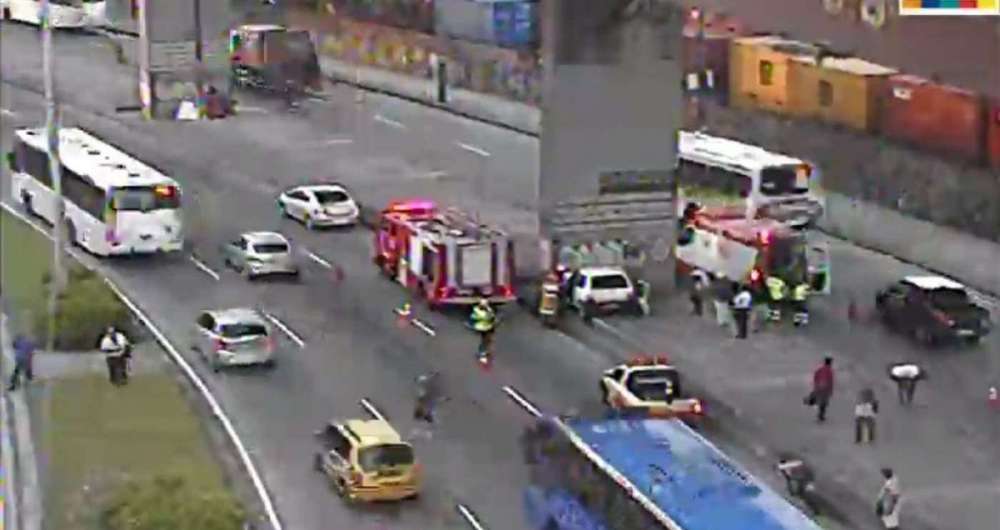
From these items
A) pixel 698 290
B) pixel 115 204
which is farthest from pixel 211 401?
pixel 115 204

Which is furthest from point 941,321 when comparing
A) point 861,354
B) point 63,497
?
point 63,497

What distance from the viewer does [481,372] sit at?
3366 centimetres

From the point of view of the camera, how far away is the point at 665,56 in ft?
131

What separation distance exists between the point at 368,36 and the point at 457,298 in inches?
1247

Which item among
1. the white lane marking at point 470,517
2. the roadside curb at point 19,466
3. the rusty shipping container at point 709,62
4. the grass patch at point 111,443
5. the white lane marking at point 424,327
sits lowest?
the white lane marking at point 470,517

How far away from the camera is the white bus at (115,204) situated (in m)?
41.9

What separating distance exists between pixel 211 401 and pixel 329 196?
1475 centimetres

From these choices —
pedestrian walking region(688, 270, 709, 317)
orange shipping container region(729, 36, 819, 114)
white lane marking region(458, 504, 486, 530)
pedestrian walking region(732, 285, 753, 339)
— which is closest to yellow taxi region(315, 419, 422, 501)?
white lane marking region(458, 504, 486, 530)

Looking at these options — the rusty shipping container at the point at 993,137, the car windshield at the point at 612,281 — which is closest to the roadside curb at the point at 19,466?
the car windshield at the point at 612,281

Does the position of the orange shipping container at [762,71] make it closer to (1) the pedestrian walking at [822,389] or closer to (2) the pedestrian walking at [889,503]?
(1) the pedestrian walking at [822,389]

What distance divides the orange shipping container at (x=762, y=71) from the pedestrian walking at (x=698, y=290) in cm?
1364

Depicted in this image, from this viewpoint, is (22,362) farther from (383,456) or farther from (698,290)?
(698,290)

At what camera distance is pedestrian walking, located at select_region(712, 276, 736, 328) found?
122ft

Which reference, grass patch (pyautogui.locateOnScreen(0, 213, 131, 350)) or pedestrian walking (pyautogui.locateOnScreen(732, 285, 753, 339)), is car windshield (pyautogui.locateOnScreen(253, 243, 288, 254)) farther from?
pedestrian walking (pyautogui.locateOnScreen(732, 285, 753, 339))
